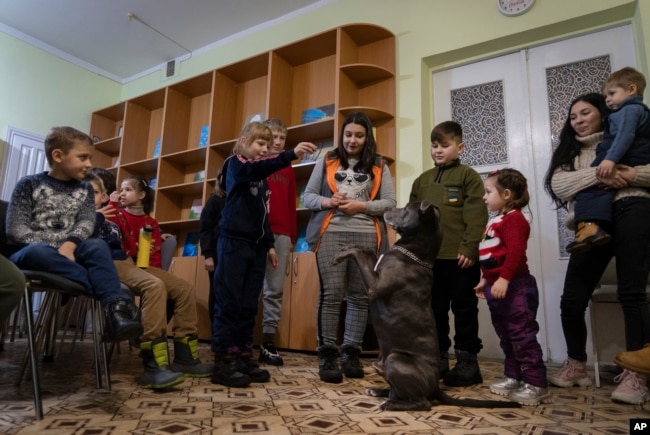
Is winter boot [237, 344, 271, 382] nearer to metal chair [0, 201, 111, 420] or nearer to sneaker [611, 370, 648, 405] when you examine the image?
metal chair [0, 201, 111, 420]

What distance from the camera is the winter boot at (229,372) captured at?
180 cm

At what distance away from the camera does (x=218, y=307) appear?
6.25 feet

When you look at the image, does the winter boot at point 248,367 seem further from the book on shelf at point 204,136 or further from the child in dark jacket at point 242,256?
the book on shelf at point 204,136

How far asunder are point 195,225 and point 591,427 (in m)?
3.78

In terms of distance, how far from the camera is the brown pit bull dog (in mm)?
1460

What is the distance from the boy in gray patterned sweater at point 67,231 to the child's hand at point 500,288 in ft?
4.59

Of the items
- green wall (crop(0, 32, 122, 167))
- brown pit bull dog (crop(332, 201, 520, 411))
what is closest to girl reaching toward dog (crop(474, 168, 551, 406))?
brown pit bull dog (crop(332, 201, 520, 411))

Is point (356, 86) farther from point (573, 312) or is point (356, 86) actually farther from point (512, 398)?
point (512, 398)

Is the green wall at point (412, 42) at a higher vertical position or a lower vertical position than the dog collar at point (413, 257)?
higher

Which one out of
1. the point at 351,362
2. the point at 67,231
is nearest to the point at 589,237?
the point at 351,362

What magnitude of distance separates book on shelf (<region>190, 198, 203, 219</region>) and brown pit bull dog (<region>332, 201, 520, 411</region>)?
3.01 meters

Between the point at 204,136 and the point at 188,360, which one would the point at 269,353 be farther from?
the point at 204,136

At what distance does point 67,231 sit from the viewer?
171 centimetres

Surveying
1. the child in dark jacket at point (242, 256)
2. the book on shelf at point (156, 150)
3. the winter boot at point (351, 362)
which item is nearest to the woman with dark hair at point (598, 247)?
the winter boot at point (351, 362)
